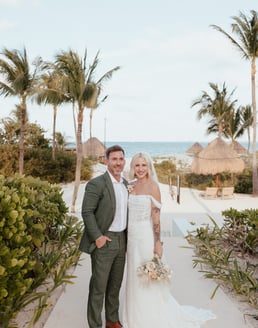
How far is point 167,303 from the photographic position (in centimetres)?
306

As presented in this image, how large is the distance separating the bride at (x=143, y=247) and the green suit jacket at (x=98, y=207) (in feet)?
0.68

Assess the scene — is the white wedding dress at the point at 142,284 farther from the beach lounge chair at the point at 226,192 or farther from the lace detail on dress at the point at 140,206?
the beach lounge chair at the point at 226,192

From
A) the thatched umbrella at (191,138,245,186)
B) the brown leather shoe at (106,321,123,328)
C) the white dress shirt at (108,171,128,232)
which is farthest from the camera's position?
the thatched umbrella at (191,138,245,186)

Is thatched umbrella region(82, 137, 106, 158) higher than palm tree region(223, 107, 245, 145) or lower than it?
lower

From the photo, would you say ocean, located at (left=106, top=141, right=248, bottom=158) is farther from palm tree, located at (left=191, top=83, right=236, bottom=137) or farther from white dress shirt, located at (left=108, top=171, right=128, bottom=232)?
white dress shirt, located at (left=108, top=171, right=128, bottom=232)

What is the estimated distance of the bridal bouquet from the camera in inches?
112

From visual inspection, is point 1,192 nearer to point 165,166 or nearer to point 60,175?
point 60,175

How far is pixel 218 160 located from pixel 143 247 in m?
15.3

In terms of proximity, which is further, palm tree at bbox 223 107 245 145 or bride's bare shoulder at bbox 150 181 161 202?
palm tree at bbox 223 107 245 145

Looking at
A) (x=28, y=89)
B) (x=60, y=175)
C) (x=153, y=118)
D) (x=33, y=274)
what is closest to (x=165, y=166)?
(x=60, y=175)

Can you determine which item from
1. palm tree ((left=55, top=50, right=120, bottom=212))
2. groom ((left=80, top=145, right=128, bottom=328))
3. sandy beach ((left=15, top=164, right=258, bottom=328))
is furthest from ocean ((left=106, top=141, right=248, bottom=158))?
groom ((left=80, top=145, right=128, bottom=328))

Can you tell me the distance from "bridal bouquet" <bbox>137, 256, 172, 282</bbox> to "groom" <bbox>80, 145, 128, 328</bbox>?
21 centimetres

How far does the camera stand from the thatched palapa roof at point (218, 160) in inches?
687

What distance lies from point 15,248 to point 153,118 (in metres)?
68.8
